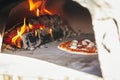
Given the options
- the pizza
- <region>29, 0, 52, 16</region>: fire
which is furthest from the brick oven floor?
<region>29, 0, 52, 16</region>: fire

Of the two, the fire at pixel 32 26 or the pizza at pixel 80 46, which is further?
the fire at pixel 32 26

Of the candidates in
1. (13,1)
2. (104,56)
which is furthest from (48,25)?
(104,56)

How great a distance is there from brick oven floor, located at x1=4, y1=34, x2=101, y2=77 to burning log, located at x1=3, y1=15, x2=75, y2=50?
0.13 ft

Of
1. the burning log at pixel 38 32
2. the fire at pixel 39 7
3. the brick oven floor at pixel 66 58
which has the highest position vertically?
the fire at pixel 39 7

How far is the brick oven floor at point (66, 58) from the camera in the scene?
1497 mm

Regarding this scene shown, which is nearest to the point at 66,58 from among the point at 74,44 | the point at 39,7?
the point at 74,44

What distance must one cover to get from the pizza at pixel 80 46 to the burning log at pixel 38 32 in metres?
0.07

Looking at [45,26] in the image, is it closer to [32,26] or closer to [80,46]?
[32,26]

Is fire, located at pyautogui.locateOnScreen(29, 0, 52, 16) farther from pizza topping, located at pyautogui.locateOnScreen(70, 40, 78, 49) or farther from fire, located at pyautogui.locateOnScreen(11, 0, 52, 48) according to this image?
pizza topping, located at pyautogui.locateOnScreen(70, 40, 78, 49)

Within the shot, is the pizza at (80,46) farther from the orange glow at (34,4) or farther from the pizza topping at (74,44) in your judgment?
the orange glow at (34,4)

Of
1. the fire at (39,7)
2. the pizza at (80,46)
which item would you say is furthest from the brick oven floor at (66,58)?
the fire at (39,7)

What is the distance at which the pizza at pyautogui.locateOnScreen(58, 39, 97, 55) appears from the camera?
1554 mm

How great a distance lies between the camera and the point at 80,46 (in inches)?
62.6

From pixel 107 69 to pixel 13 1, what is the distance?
61 centimetres
